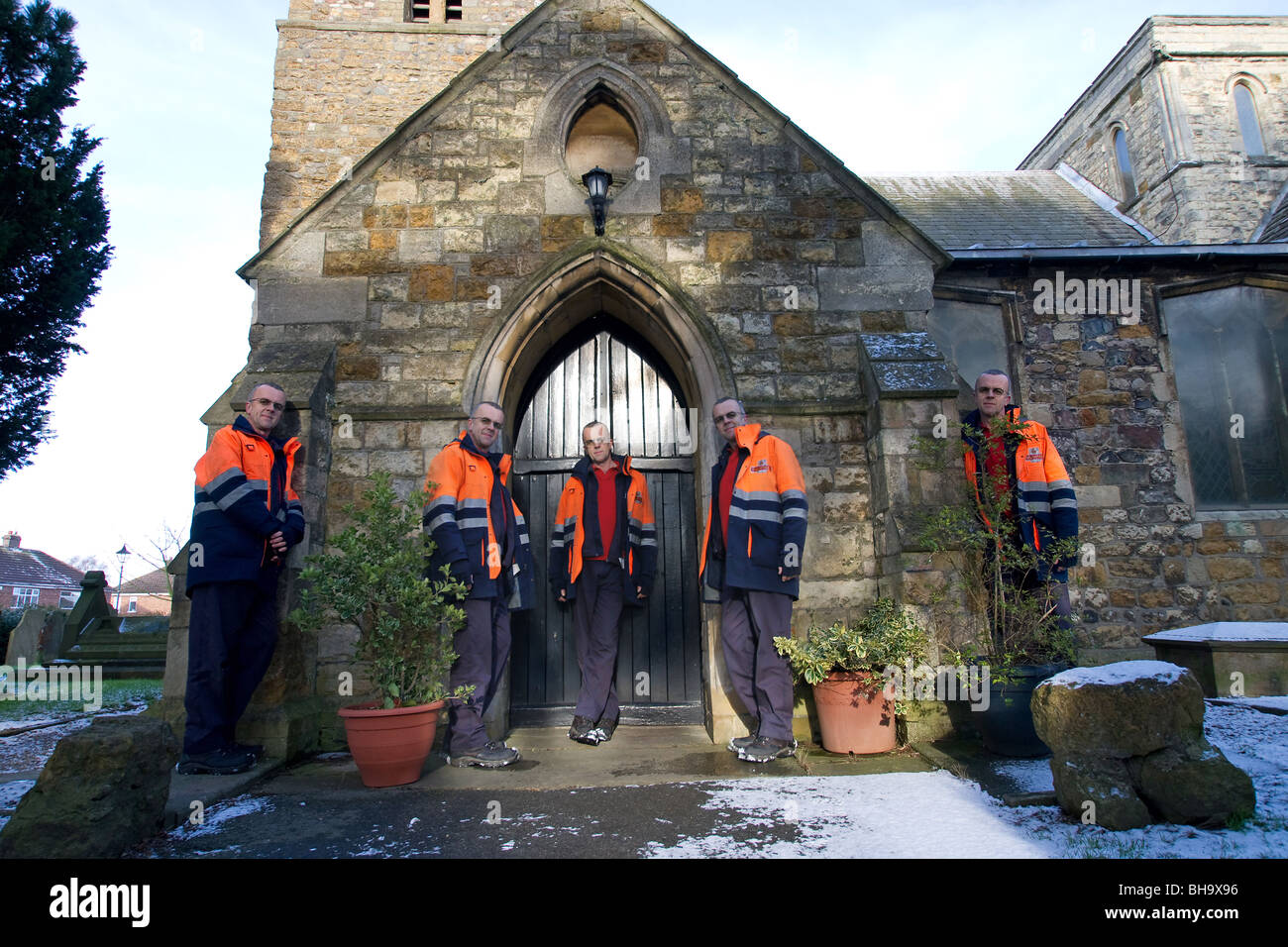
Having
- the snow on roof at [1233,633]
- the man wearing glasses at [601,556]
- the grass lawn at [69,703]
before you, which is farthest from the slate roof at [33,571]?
the snow on roof at [1233,633]

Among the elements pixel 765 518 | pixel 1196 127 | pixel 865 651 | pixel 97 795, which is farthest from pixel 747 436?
pixel 1196 127

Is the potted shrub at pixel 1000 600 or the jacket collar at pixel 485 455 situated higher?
the jacket collar at pixel 485 455

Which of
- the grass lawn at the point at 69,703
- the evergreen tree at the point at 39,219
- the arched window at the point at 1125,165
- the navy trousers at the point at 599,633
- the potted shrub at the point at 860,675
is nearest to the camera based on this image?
the potted shrub at the point at 860,675

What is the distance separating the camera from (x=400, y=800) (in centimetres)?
364

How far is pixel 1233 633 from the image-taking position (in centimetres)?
575

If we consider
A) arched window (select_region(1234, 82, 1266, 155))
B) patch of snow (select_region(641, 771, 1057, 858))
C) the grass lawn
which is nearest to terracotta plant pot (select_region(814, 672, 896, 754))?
patch of snow (select_region(641, 771, 1057, 858))

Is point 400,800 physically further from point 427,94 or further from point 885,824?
point 427,94

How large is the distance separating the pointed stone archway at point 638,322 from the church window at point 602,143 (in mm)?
1060

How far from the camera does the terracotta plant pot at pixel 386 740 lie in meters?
3.85

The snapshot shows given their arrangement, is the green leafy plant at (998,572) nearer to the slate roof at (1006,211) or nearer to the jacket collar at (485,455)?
the jacket collar at (485,455)

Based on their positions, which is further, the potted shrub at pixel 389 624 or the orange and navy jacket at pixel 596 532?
the orange and navy jacket at pixel 596 532

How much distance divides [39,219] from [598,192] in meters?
10.8

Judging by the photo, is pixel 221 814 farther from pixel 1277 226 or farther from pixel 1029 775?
pixel 1277 226

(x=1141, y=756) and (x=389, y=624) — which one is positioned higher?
(x=389, y=624)
